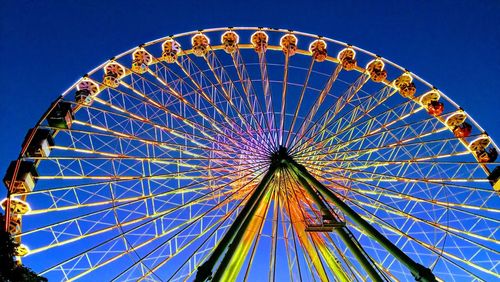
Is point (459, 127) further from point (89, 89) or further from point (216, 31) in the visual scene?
point (89, 89)

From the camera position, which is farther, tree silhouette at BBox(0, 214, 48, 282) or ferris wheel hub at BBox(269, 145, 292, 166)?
ferris wheel hub at BBox(269, 145, 292, 166)

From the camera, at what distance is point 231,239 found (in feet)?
28.3

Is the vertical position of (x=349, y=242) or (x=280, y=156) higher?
(x=280, y=156)

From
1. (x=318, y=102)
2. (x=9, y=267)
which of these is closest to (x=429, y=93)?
(x=318, y=102)

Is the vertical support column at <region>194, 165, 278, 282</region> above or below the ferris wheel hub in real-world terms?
below

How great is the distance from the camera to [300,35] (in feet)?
60.5

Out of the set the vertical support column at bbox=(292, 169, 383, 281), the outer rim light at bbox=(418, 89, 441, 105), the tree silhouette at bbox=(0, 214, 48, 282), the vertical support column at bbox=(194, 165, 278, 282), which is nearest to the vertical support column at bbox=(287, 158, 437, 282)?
the vertical support column at bbox=(292, 169, 383, 281)

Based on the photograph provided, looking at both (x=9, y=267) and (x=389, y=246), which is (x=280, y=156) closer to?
(x=389, y=246)

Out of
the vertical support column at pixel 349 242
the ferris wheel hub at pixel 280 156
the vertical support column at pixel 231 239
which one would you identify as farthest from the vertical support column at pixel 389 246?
the vertical support column at pixel 231 239

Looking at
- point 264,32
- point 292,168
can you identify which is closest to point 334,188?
point 292,168

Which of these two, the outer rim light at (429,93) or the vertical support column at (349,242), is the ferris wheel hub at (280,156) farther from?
the outer rim light at (429,93)

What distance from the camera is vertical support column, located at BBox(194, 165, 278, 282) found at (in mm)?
7465

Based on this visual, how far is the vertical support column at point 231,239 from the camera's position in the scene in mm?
7465

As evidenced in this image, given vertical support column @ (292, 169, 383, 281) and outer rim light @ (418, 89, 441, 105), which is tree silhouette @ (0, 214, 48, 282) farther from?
outer rim light @ (418, 89, 441, 105)
